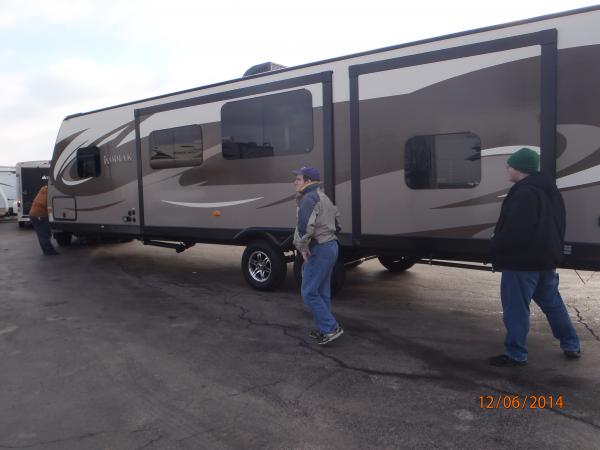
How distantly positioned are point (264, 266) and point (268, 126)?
1929 millimetres

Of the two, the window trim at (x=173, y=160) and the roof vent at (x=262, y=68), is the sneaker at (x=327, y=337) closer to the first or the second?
the window trim at (x=173, y=160)

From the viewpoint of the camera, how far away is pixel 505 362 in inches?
179

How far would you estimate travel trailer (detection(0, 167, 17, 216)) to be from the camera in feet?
76.6

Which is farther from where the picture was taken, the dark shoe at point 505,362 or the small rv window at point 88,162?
the small rv window at point 88,162

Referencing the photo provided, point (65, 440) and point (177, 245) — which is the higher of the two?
point (177, 245)

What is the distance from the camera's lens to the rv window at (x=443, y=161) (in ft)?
18.4

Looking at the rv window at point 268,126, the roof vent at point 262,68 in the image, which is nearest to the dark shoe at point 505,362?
the rv window at point 268,126

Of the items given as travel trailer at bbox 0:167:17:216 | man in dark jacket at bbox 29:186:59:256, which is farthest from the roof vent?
travel trailer at bbox 0:167:17:216

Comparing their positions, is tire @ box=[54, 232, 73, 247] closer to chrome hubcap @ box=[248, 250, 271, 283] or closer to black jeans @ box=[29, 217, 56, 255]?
black jeans @ box=[29, 217, 56, 255]

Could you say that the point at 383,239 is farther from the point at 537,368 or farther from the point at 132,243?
the point at 132,243

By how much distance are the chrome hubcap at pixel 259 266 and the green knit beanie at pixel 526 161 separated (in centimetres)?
383

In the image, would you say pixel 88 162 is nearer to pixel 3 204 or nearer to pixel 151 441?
pixel 151 441

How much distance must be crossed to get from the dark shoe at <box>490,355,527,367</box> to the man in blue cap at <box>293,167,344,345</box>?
1.44 meters

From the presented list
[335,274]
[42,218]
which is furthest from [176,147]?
[42,218]
